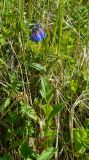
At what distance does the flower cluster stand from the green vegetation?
0.06 feet

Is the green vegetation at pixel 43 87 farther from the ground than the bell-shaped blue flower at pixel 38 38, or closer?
closer

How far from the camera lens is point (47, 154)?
3.84 feet

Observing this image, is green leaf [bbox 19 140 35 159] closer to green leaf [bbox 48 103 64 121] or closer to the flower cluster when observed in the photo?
green leaf [bbox 48 103 64 121]

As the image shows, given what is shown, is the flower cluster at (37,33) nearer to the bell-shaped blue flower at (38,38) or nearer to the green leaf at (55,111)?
the bell-shaped blue flower at (38,38)

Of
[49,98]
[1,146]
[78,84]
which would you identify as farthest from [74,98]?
[1,146]

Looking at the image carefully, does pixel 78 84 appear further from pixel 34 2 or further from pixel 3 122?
pixel 34 2

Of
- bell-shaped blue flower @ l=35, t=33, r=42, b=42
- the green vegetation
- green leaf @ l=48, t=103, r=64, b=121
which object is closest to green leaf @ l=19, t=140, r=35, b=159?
the green vegetation

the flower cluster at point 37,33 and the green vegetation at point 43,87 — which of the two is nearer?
the green vegetation at point 43,87

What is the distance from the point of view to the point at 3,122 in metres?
1.32

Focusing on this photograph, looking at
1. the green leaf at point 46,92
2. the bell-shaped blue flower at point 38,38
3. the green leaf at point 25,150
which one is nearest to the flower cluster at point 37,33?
the bell-shaped blue flower at point 38,38

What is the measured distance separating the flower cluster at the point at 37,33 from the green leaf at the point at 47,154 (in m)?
0.42

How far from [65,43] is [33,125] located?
36 centimetres

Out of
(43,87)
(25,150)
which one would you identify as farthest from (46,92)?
(25,150)

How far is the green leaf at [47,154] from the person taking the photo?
116 cm
